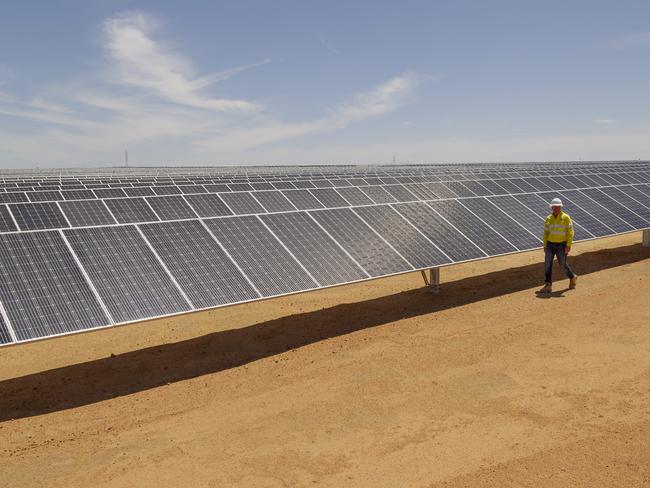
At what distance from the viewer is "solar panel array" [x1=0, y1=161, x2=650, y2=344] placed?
9.57 metres

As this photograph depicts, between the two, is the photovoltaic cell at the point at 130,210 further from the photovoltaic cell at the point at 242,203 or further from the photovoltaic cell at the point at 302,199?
the photovoltaic cell at the point at 302,199

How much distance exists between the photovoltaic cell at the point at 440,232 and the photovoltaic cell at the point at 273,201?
361cm

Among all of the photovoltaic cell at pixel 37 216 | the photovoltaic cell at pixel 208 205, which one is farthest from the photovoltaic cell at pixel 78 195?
the photovoltaic cell at pixel 208 205

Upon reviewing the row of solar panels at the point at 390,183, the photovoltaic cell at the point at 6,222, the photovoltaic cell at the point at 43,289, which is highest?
the row of solar panels at the point at 390,183

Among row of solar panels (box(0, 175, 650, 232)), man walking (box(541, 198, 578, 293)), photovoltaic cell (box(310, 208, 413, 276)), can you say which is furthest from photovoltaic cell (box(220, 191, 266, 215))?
man walking (box(541, 198, 578, 293))

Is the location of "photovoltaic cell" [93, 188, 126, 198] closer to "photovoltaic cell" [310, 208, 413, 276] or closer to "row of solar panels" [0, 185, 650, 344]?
"row of solar panels" [0, 185, 650, 344]

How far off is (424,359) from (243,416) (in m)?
3.93

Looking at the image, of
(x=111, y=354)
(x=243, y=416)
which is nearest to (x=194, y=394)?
(x=243, y=416)

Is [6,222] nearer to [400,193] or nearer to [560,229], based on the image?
[400,193]

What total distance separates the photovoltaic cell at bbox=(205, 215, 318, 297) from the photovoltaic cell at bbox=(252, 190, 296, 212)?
131 centimetres

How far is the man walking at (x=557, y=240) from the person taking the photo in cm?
1528

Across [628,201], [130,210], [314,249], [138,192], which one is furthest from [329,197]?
[628,201]

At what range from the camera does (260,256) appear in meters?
12.1

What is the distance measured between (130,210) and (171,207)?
1027 mm
